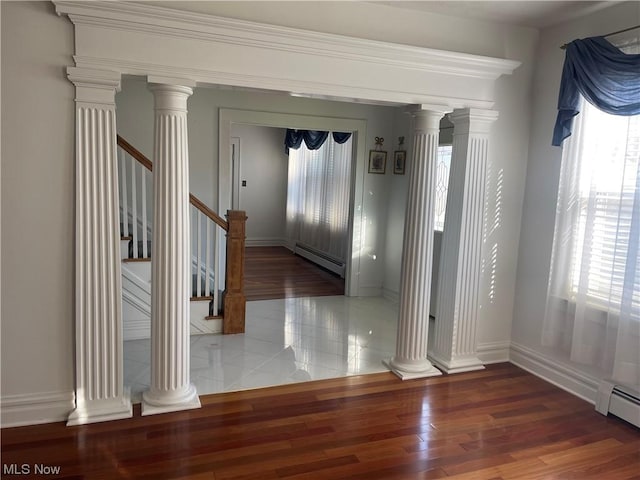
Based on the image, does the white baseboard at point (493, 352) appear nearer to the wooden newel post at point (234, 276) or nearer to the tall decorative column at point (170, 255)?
the wooden newel post at point (234, 276)

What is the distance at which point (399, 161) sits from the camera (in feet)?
18.5

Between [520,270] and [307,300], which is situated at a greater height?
[520,270]

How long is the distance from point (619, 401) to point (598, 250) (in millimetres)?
983

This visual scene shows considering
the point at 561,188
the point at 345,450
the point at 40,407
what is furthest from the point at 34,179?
the point at 561,188

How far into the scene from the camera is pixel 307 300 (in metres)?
5.68

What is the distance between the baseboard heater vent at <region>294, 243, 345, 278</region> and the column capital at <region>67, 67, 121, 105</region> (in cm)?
477

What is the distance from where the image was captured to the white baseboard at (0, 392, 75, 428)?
8.73 feet

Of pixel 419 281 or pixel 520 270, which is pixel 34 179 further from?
pixel 520 270

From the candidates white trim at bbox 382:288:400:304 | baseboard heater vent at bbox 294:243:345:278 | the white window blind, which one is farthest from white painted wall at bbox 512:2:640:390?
baseboard heater vent at bbox 294:243:345:278

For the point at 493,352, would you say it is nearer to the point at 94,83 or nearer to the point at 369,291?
the point at 369,291

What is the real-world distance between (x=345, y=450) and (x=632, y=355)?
1.88 meters

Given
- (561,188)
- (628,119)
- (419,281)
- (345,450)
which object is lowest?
(345,450)

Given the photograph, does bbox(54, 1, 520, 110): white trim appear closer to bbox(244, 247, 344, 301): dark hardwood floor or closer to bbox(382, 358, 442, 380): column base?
bbox(382, 358, 442, 380): column base

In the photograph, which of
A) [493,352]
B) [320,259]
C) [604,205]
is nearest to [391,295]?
[493,352]
